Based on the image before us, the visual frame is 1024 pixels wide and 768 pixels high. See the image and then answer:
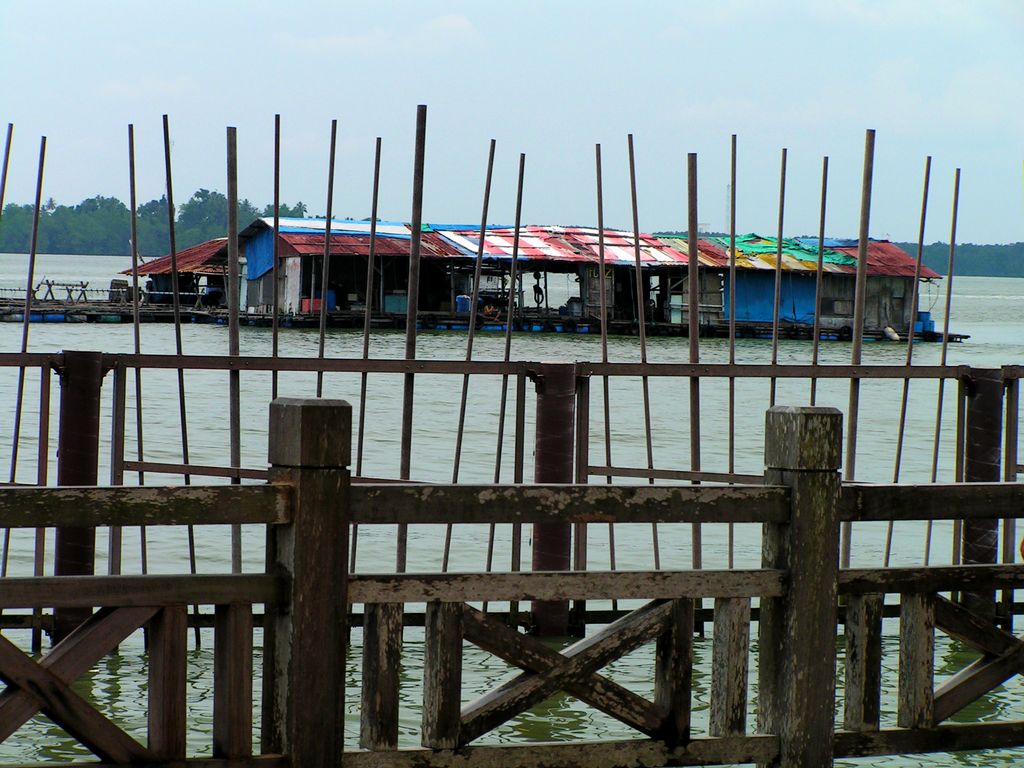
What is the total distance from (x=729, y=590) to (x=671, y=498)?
382 millimetres

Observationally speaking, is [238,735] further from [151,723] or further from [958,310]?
[958,310]

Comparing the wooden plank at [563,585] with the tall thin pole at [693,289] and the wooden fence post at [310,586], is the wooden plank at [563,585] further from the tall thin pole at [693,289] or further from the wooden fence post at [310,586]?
the tall thin pole at [693,289]

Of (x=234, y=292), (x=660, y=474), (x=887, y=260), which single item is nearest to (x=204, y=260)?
(x=887, y=260)

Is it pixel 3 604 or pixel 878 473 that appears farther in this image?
pixel 878 473

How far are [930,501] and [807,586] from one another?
0.52m

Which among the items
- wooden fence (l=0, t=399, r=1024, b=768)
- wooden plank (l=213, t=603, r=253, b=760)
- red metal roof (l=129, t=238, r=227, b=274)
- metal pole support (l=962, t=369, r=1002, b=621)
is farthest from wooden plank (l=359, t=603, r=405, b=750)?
red metal roof (l=129, t=238, r=227, b=274)

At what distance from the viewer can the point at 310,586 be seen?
4020mm

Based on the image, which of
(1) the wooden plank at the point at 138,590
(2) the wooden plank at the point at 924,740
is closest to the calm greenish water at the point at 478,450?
(2) the wooden plank at the point at 924,740

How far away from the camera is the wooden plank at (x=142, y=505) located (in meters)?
3.79

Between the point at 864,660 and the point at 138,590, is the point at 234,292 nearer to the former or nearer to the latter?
the point at 138,590

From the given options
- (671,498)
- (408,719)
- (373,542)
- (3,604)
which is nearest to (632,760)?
(671,498)

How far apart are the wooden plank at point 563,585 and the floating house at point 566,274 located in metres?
38.3

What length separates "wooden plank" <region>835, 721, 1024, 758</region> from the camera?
15.1 ft

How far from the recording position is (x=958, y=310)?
409 ft
